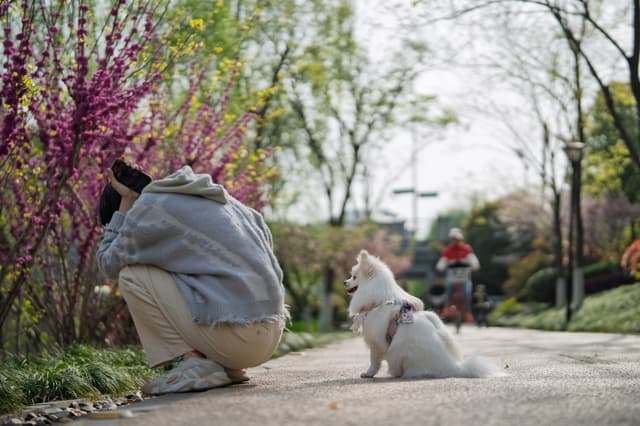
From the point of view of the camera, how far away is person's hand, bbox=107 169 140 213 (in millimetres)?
5938

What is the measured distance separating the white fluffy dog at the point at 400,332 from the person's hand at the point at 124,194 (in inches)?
66.5

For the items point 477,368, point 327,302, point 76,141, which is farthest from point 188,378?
point 327,302

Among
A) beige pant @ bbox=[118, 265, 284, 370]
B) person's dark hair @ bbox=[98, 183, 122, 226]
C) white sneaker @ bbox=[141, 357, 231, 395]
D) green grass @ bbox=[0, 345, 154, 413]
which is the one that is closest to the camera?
white sneaker @ bbox=[141, 357, 231, 395]

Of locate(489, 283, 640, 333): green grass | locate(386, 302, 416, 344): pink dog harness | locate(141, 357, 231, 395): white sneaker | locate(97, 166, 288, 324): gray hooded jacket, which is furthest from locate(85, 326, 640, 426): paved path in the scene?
locate(489, 283, 640, 333): green grass

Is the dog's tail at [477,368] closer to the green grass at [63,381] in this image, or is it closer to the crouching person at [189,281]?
the crouching person at [189,281]

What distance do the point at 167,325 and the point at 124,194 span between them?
1.00m

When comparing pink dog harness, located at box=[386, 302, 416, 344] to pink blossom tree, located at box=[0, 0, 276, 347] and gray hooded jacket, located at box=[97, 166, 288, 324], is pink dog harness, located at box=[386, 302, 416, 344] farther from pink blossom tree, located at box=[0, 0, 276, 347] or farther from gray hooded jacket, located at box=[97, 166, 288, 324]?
pink blossom tree, located at box=[0, 0, 276, 347]

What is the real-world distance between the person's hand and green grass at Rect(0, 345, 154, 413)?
47.2 inches

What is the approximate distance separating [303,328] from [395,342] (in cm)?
2080

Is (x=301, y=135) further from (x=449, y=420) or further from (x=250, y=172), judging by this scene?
(x=449, y=420)

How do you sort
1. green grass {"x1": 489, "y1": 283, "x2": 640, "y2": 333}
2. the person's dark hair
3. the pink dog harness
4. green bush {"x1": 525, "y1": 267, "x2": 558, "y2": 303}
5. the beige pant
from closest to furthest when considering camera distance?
the beige pant, the person's dark hair, the pink dog harness, green grass {"x1": 489, "y1": 283, "x2": 640, "y2": 333}, green bush {"x1": 525, "y1": 267, "x2": 558, "y2": 303}

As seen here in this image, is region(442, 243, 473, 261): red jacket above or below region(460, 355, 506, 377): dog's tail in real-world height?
above

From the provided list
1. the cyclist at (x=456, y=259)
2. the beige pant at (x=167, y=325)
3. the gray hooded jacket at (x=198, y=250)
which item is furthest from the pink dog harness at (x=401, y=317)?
the cyclist at (x=456, y=259)

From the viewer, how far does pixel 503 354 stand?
983 centimetres
